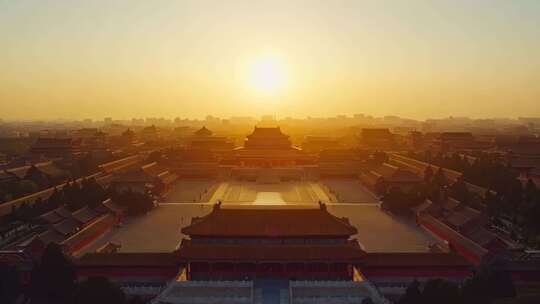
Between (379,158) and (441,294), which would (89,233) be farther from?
(379,158)

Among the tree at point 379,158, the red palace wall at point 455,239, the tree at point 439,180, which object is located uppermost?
the tree at point 379,158

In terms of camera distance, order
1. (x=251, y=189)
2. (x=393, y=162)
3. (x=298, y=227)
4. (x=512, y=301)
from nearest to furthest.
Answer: (x=512, y=301)
(x=298, y=227)
(x=251, y=189)
(x=393, y=162)

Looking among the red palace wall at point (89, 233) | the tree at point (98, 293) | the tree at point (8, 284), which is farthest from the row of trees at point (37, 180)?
the tree at point (98, 293)

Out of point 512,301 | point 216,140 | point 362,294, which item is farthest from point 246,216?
point 216,140

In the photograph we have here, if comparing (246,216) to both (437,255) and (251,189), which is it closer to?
(437,255)

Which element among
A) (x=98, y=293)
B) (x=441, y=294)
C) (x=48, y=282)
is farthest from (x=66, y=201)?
(x=441, y=294)

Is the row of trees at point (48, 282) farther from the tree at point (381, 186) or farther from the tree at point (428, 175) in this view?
the tree at point (428, 175)
